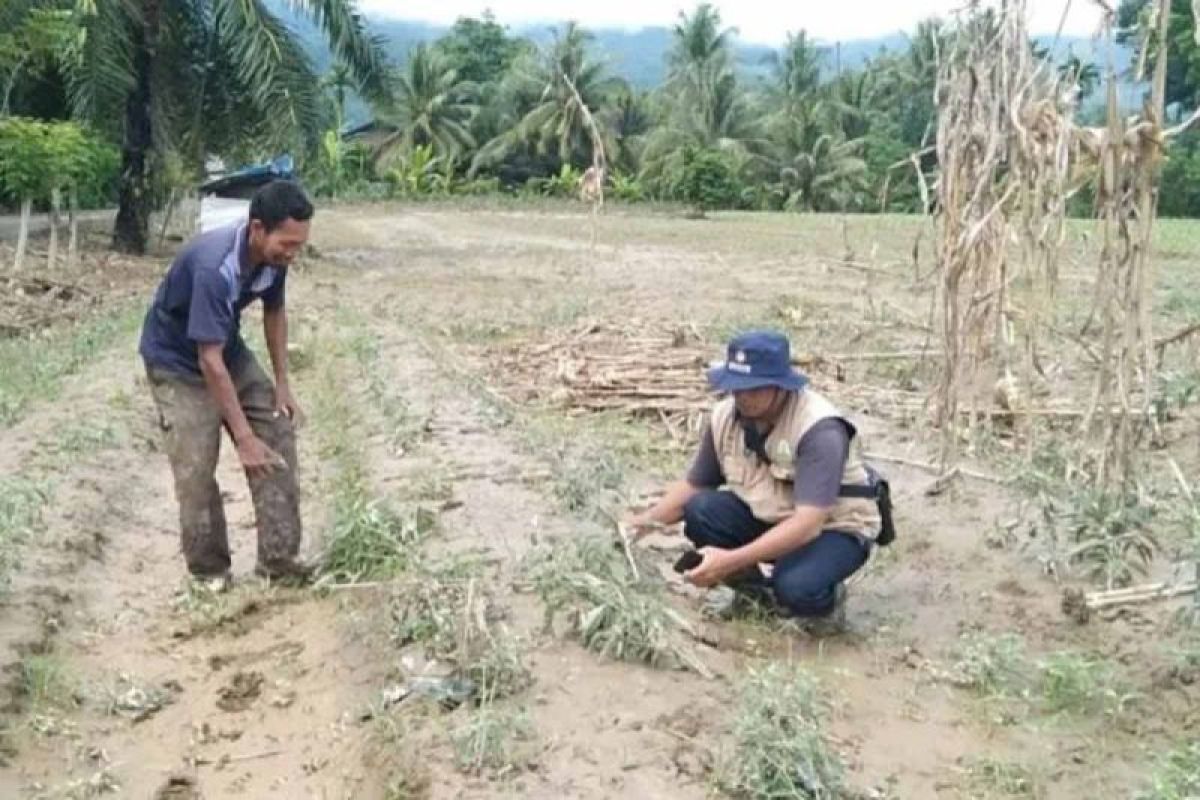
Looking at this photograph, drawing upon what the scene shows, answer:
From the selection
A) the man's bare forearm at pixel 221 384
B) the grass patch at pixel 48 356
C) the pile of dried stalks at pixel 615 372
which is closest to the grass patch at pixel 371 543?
the man's bare forearm at pixel 221 384

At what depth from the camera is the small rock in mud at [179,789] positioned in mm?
4273

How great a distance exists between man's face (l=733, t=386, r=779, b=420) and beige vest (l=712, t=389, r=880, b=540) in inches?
4.9

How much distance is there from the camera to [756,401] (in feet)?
15.8

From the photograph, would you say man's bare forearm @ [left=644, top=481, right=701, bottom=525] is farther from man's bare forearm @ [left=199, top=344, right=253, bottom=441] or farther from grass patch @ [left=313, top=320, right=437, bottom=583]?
man's bare forearm @ [left=199, top=344, right=253, bottom=441]

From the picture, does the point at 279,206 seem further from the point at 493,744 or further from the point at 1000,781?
the point at 1000,781

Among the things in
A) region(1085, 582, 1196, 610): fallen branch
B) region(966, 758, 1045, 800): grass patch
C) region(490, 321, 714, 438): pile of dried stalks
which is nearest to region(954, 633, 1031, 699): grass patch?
region(1085, 582, 1196, 610): fallen branch

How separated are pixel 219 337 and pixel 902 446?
4341mm

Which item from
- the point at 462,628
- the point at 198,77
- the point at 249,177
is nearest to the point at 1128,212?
the point at 462,628

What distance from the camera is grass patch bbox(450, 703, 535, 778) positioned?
156 inches

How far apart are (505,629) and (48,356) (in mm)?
8692

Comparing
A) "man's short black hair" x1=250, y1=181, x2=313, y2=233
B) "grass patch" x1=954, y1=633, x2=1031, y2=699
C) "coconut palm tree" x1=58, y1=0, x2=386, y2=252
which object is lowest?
"grass patch" x1=954, y1=633, x2=1031, y2=699

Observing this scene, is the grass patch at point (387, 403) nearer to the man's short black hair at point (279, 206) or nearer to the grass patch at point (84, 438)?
the grass patch at point (84, 438)

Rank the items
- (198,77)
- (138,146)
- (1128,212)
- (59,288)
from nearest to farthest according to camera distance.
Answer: (1128,212) < (59,288) < (138,146) < (198,77)

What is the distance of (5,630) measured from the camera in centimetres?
527
